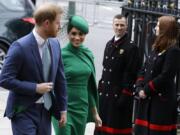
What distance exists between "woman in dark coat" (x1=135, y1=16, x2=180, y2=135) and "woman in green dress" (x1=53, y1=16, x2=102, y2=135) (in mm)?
810

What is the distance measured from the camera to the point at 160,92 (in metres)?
6.59

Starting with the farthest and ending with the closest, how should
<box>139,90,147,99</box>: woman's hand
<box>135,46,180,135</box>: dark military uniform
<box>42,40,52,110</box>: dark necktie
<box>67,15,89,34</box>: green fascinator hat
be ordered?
<box>139,90,147,99</box>: woman's hand → <box>135,46,180,135</box>: dark military uniform → <box>67,15,89,34</box>: green fascinator hat → <box>42,40,52,110</box>: dark necktie

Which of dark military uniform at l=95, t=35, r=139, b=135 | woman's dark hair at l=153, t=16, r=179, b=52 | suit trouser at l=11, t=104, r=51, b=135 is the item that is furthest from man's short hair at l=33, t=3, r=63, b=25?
dark military uniform at l=95, t=35, r=139, b=135

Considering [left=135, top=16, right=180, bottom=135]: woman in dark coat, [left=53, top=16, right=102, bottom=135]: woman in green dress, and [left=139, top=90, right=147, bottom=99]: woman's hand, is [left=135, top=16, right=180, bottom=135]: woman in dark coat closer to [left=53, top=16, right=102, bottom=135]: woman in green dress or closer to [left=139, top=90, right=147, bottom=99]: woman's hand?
[left=139, top=90, right=147, bottom=99]: woman's hand

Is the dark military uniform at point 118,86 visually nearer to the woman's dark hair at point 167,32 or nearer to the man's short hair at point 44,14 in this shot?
the woman's dark hair at point 167,32

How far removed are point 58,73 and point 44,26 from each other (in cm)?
49

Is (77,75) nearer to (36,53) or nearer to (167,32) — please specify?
(36,53)

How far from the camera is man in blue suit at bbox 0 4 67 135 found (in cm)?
501

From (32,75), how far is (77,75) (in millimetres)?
868

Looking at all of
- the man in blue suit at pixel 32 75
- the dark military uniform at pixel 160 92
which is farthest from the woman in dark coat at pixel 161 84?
the man in blue suit at pixel 32 75

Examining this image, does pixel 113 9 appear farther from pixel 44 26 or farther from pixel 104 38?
pixel 44 26

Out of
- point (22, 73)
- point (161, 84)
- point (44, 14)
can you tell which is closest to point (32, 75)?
point (22, 73)

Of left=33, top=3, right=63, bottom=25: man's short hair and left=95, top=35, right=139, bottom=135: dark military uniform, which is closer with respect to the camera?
left=33, top=3, right=63, bottom=25: man's short hair

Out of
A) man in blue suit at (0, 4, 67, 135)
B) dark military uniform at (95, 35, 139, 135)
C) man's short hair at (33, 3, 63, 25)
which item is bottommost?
dark military uniform at (95, 35, 139, 135)
